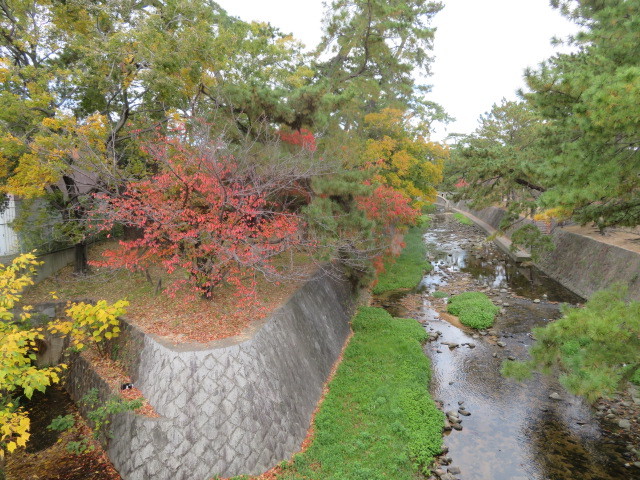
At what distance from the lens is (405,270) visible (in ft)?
77.8

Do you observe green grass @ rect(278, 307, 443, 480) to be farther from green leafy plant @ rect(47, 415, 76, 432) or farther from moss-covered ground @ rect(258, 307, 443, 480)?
green leafy plant @ rect(47, 415, 76, 432)

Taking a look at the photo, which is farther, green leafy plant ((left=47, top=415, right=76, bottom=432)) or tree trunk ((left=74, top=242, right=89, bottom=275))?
tree trunk ((left=74, top=242, right=89, bottom=275))

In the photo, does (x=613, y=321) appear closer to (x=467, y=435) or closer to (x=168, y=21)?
(x=467, y=435)

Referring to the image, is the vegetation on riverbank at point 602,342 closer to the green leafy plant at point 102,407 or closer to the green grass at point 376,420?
the green grass at point 376,420

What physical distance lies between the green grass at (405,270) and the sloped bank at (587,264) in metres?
7.83

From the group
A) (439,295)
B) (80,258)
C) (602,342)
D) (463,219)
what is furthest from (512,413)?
(463,219)

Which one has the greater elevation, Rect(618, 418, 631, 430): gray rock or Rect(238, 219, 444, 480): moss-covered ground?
Rect(238, 219, 444, 480): moss-covered ground

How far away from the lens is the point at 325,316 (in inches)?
520

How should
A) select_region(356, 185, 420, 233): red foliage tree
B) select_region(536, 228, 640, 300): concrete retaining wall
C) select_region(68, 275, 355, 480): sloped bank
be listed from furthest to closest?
select_region(536, 228, 640, 300): concrete retaining wall < select_region(356, 185, 420, 233): red foliage tree < select_region(68, 275, 355, 480): sloped bank

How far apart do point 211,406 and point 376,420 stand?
4359 mm

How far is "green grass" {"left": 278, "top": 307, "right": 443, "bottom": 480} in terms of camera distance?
7.79 m

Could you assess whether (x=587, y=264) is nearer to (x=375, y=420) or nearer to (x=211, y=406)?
(x=375, y=420)

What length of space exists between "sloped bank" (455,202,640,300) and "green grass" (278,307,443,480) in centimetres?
1070

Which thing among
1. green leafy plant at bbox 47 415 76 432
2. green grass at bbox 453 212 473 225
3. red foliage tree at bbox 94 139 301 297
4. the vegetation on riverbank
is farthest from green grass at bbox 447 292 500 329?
green grass at bbox 453 212 473 225
